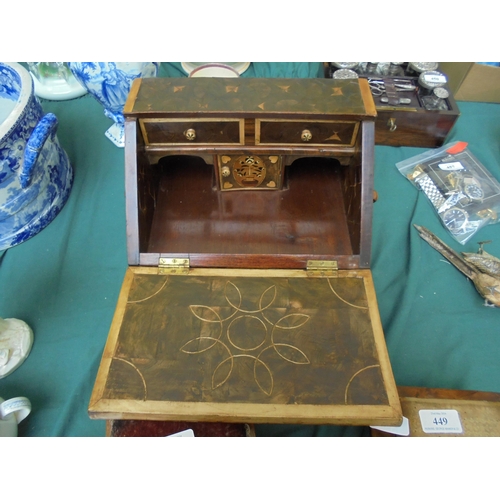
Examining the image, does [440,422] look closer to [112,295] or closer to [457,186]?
[457,186]

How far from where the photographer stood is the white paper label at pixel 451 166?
1273 mm

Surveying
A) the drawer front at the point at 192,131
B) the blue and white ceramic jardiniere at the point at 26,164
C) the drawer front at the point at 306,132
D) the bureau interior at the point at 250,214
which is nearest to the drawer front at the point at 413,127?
the bureau interior at the point at 250,214

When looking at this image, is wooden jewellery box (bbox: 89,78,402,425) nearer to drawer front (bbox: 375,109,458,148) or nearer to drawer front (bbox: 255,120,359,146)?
drawer front (bbox: 255,120,359,146)

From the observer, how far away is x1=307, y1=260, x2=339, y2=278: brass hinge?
828 millimetres

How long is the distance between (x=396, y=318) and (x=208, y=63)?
1065 millimetres

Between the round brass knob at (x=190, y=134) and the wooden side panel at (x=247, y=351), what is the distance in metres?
0.29

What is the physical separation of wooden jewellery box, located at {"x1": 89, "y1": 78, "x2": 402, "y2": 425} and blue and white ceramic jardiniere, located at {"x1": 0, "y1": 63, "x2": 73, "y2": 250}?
0.31 meters

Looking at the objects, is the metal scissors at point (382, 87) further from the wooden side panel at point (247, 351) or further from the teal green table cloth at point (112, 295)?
the wooden side panel at point (247, 351)

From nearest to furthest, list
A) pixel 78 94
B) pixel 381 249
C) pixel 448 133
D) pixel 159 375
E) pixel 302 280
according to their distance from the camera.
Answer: pixel 159 375 < pixel 302 280 < pixel 381 249 < pixel 448 133 < pixel 78 94

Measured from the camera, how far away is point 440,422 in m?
0.84

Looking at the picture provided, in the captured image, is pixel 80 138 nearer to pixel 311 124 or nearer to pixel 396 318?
pixel 311 124

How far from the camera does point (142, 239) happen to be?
0.85m

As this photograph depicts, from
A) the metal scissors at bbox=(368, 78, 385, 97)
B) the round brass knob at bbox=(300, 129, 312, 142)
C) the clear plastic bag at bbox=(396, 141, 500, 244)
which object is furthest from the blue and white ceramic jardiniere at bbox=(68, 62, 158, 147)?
the clear plastic bag at bbox=(396, 141, 500, 244)

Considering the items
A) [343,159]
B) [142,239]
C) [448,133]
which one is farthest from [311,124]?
[448,133]
